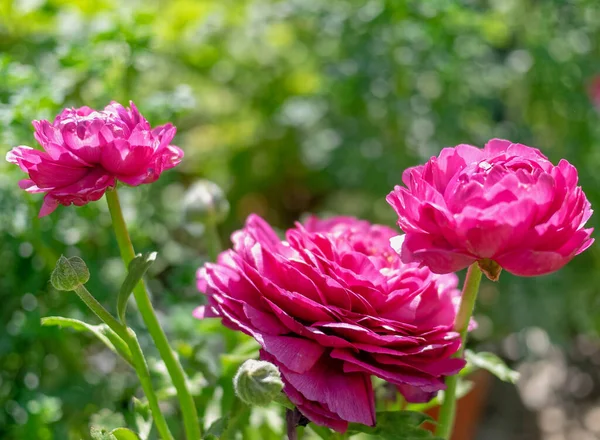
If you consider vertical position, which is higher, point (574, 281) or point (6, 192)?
point (6, 192)

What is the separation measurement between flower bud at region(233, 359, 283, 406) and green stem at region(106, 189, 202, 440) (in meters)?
0.09

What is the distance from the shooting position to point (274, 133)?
1.80 meters

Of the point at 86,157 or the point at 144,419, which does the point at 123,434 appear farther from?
the point at 86,157

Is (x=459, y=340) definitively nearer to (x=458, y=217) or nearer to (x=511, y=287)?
(x=458, y=217)

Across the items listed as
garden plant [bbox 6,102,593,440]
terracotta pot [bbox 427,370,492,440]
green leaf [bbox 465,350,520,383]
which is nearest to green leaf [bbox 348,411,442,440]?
garden plant [bbox 6,102,593,440]

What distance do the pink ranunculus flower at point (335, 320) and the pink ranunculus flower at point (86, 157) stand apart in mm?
98

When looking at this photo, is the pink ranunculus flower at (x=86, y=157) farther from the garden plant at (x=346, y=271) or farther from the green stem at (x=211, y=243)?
the green stem at (x=211, y=243)

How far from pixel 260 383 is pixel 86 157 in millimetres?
170

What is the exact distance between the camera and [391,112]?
133cm

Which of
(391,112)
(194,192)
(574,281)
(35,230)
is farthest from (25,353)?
(574,281)

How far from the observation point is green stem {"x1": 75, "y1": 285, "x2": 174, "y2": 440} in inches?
18.4

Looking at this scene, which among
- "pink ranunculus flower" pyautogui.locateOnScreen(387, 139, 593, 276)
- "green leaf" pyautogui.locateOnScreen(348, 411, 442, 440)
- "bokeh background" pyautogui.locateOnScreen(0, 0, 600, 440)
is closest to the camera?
"pink ranunculus flower" pyautogui.locateOnScreen(387, 139, 593, 276)

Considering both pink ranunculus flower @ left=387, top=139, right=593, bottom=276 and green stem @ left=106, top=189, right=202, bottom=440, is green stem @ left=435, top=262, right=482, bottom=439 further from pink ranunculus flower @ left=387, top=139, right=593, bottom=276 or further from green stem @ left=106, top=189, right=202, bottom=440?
green stem @ left=106, top=189, right=202, bottom=440

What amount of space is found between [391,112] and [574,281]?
1.61ft
